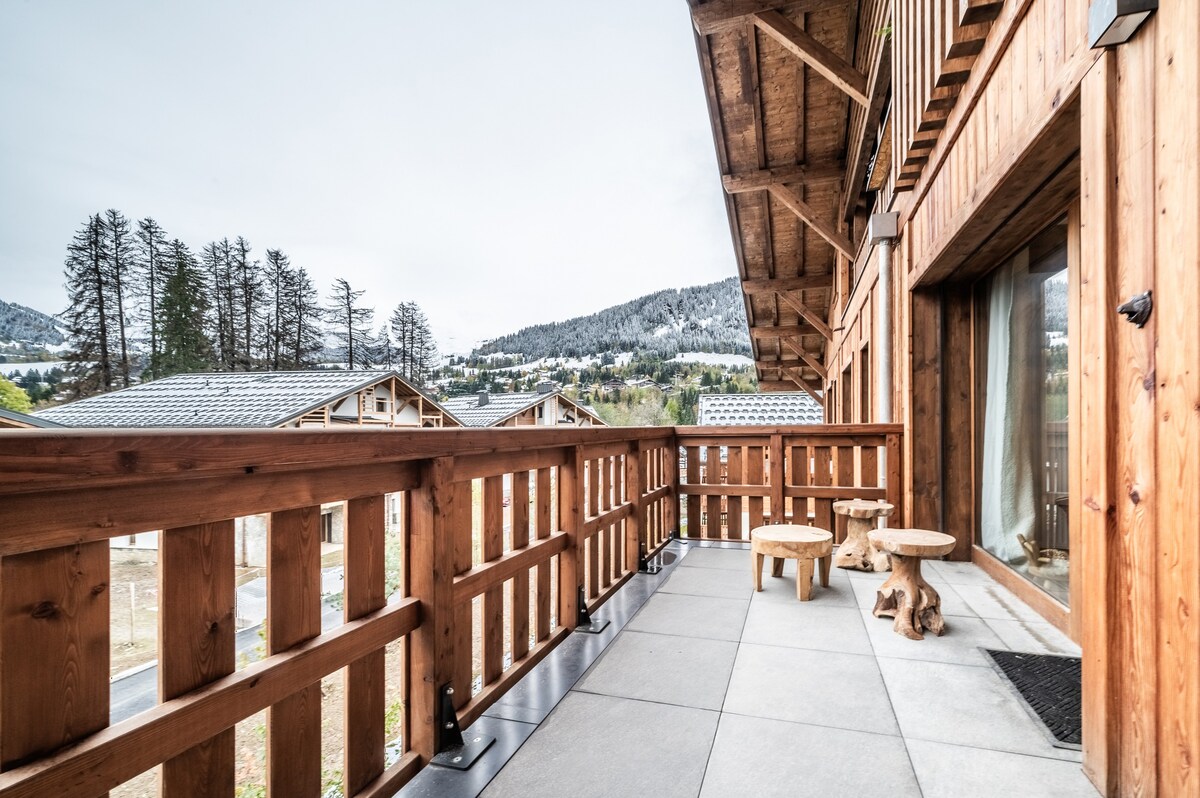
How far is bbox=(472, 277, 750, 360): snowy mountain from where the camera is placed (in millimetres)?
22781

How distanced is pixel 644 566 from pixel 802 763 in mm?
2003

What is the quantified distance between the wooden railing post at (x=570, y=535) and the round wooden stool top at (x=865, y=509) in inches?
78.0

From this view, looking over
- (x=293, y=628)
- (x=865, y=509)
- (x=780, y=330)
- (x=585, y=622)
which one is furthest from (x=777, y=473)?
(x=780, y=330)

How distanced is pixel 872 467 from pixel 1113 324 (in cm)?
271

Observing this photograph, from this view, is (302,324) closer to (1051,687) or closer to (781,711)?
(781,711)

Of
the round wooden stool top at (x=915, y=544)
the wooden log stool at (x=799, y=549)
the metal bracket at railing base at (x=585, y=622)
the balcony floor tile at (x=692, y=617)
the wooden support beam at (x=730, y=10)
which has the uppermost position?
the wooden support beam at (x=730, y=10)

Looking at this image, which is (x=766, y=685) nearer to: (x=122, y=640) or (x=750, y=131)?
(x=122, y=640)

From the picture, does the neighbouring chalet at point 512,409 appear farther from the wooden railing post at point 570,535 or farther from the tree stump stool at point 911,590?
the tree stump stool at point 911,590

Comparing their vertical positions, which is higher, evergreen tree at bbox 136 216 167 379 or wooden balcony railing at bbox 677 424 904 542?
evergreen tree at bbox 136 216 167 379

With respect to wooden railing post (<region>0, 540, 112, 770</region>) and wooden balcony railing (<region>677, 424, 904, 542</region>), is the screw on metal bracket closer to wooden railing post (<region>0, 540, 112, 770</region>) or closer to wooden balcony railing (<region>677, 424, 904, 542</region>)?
wooden railing post (<region>0, 540, 112, 770</region>)

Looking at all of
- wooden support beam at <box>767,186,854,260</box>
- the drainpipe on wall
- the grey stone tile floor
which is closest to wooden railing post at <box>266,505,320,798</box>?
the grey stone tile floor

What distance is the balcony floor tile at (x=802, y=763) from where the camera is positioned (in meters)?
1.45

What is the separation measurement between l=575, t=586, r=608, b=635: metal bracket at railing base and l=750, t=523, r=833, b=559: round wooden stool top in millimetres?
1021

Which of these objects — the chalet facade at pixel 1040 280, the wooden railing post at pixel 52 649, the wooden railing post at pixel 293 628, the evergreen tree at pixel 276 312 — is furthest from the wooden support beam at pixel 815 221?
the evergreen tree at pixel 276 312
